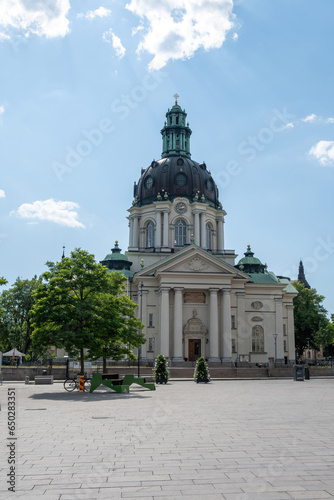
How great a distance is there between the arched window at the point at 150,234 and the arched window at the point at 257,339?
64.7 feet

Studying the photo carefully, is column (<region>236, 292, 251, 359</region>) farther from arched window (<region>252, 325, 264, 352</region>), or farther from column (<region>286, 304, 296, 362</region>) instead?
column (<region>286, 304, 296, 362</region>)

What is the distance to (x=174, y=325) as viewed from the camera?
6066 cm

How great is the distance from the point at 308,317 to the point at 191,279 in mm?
31729

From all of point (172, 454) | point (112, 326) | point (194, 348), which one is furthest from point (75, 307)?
point (194, 348)

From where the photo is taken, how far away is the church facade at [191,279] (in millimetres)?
61719

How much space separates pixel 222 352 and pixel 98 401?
133 feet

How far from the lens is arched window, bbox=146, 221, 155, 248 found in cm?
7444

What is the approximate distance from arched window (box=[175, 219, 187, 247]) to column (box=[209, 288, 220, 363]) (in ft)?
42.6

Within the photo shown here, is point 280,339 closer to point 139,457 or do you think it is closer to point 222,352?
point 222,352

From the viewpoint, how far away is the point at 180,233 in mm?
73562

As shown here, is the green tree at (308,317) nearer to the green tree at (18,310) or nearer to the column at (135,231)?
the column at (135,231)

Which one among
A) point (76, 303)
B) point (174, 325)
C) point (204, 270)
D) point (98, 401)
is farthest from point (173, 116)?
point (98, 401)

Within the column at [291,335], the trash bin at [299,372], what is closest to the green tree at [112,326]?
the trash bin at [299,372]

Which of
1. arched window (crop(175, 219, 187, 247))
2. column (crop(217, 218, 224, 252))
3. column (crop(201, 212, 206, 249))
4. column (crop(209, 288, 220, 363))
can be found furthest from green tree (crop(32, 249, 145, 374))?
column (crop(217, 218, 224, 252))
